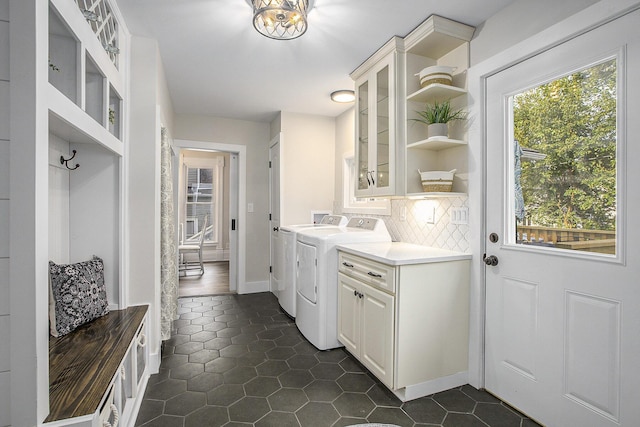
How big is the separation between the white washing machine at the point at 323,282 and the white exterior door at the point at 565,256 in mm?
1085

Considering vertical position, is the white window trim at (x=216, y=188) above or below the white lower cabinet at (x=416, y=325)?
above

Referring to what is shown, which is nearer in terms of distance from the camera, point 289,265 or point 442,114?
point 442,114

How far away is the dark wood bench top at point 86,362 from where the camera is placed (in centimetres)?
117

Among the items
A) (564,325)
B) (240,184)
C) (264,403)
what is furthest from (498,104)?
(240,184)

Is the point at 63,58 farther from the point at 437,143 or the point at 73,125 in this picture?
the point at 437,143

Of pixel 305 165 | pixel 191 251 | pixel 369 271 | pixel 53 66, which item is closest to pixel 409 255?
pixel 369 271

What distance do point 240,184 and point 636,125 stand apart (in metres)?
3.91

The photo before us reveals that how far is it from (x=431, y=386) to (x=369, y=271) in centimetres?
82

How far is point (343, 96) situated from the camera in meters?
3.48

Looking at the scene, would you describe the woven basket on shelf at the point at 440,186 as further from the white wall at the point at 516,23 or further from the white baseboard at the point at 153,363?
the white baseboard at the point at 153,363

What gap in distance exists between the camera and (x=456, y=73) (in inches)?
91.2

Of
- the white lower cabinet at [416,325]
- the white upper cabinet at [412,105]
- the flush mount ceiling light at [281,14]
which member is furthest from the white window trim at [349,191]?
the flush mount ceiling light at [281,14]

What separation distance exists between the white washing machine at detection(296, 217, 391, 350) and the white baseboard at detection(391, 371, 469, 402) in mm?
818

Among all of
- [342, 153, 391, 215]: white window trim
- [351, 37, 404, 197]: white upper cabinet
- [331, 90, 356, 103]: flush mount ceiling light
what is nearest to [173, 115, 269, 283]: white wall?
[342, 153, 391, 215]: white window trim
